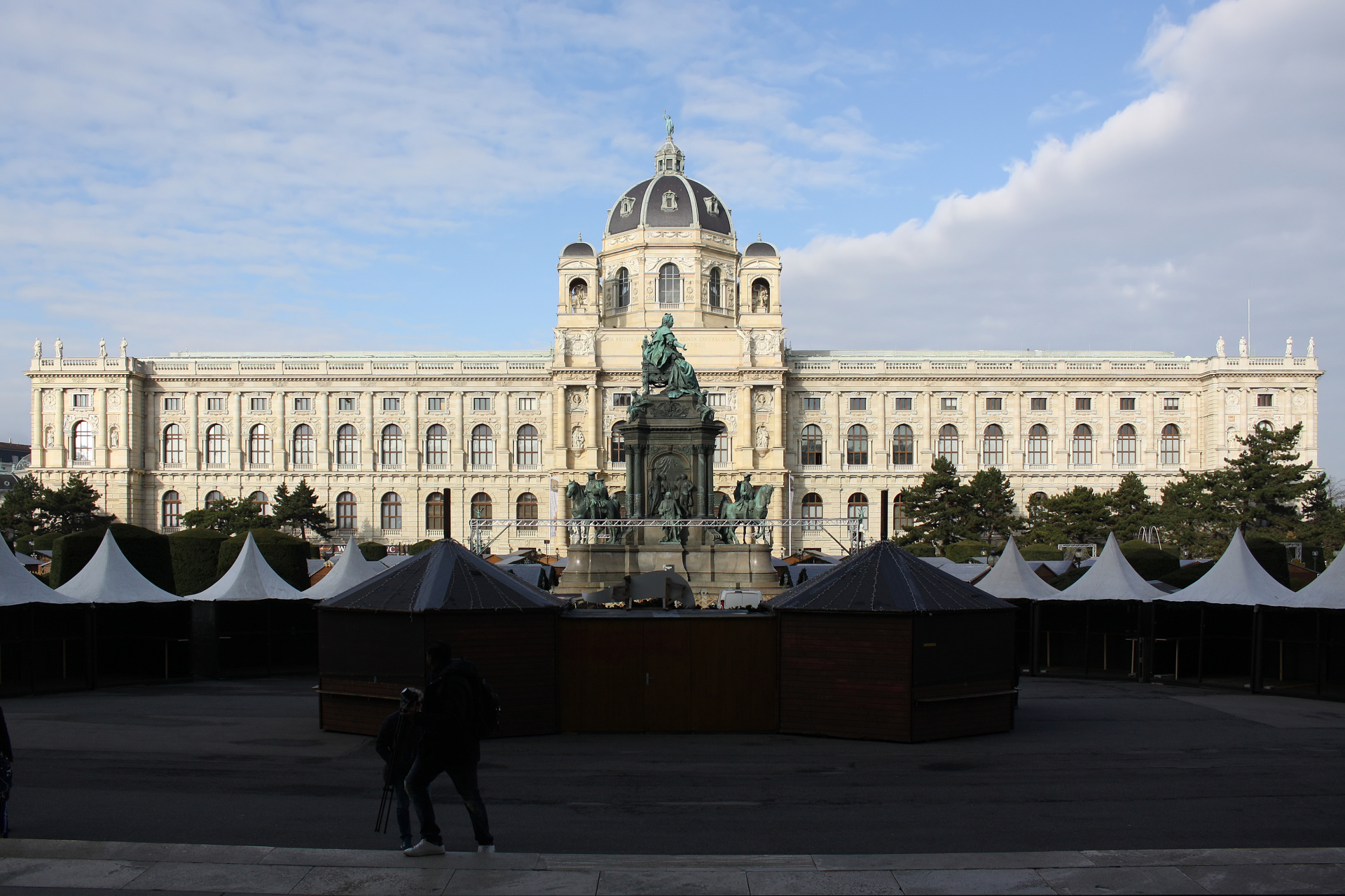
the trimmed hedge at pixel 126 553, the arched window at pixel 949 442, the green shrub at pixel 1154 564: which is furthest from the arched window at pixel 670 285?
the trimmed hedge at pixel 126 553

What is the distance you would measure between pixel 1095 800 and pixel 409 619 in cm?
949

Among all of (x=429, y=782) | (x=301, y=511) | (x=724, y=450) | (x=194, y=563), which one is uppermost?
(x=724, y=450)

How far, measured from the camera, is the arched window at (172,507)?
302 ft

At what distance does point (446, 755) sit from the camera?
10.7 m

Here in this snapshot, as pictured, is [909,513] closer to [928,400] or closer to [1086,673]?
[928,400]

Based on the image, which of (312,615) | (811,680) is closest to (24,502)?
(312,615)

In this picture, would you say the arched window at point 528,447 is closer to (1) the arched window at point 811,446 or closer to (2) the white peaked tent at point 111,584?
(1) the arched window at point 811,446

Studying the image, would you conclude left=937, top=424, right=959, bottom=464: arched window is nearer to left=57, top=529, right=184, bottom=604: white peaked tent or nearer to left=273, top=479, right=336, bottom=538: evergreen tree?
left=273, top=479, right=336, bottom=538: evergreen tree

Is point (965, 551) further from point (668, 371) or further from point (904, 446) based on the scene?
point (904, 446)

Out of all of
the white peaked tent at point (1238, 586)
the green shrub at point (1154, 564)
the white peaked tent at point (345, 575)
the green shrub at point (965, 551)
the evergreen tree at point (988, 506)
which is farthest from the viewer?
the evergreen tree at point (988, 506)

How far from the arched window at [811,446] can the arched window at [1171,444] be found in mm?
27408

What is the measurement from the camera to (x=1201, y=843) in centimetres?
1159

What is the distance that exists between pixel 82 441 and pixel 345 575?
234 ft

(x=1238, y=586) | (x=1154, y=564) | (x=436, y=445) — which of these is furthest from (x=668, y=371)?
(x=436, y=445)
